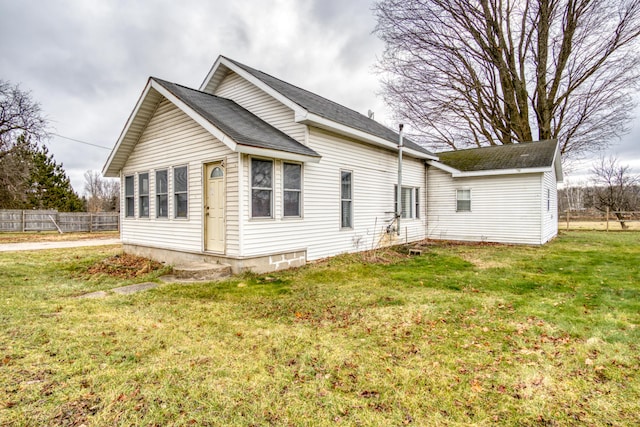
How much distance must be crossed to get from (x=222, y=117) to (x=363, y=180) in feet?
14.6

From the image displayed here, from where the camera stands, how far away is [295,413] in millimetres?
2268

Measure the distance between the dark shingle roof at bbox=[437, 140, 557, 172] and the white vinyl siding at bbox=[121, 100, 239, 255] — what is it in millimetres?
9700

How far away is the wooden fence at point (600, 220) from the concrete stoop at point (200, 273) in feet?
66.2

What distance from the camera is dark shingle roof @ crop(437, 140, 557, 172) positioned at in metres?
11.5

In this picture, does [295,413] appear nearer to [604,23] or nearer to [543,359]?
[543,359]

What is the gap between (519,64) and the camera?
17.8 m

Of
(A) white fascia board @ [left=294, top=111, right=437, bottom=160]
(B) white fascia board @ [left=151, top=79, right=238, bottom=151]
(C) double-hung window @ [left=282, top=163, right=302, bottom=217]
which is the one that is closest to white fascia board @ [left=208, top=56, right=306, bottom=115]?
(A) white fascia board @ [left=294, top=111, right=437, bottom=160]

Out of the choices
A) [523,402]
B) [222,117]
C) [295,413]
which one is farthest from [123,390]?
[222,117]

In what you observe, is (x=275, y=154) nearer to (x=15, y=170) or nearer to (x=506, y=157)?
(x=506, y=157)

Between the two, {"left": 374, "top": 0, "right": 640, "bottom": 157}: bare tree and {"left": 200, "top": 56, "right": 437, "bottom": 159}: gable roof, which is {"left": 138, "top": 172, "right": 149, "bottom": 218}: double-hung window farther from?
{"left": 374, "top": 0, "right": 640, "bottom": 157}: bare tree

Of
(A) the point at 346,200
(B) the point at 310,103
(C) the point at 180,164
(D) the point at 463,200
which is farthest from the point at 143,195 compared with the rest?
(D) the point at 463,200

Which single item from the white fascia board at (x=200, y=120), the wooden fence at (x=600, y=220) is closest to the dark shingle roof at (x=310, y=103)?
the white fascia board at (x=200, y=120)

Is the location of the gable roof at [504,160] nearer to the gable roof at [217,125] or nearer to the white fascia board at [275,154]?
the white fascia board at [275,154]

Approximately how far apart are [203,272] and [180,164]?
305 centimetres
